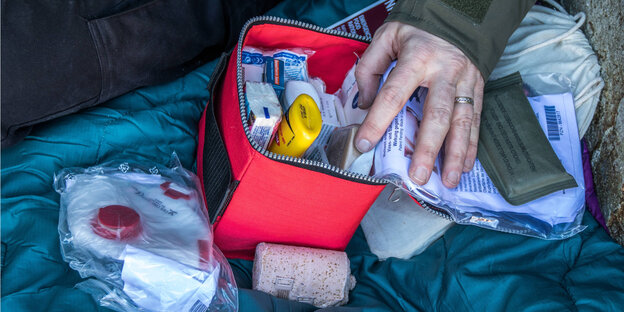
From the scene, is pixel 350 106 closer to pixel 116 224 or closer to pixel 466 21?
pixel 466 21

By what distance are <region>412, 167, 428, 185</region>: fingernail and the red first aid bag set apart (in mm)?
52

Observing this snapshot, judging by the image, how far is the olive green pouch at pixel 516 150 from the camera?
88 cm

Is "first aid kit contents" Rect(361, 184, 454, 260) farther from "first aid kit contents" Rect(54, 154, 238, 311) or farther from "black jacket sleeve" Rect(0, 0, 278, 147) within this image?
"black jacket sleeve" Rect(0, 0, 278, 147)

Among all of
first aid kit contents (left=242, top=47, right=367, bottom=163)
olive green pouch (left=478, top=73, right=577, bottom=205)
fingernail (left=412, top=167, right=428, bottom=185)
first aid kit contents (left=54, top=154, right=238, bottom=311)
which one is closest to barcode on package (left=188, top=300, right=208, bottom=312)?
first aid kit contents (left=54, top=154, right=238, bottom=311)

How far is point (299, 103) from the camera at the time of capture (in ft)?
2.85

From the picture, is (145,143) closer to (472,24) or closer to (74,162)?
(74,162)

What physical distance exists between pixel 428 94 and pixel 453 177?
0.15 meters

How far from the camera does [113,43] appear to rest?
989 millimetres

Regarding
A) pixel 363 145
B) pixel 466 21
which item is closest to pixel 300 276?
pixel 363 145

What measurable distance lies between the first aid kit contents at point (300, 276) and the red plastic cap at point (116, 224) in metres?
0.22

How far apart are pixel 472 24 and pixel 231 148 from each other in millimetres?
489

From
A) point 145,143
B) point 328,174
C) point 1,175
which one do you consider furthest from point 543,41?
point 1,175

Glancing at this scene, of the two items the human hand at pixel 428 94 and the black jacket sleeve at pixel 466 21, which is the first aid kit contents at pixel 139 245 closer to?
the human hand at pixel 428 94

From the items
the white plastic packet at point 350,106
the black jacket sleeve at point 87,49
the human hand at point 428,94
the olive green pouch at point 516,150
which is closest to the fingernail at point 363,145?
the human hand at point 428,94
